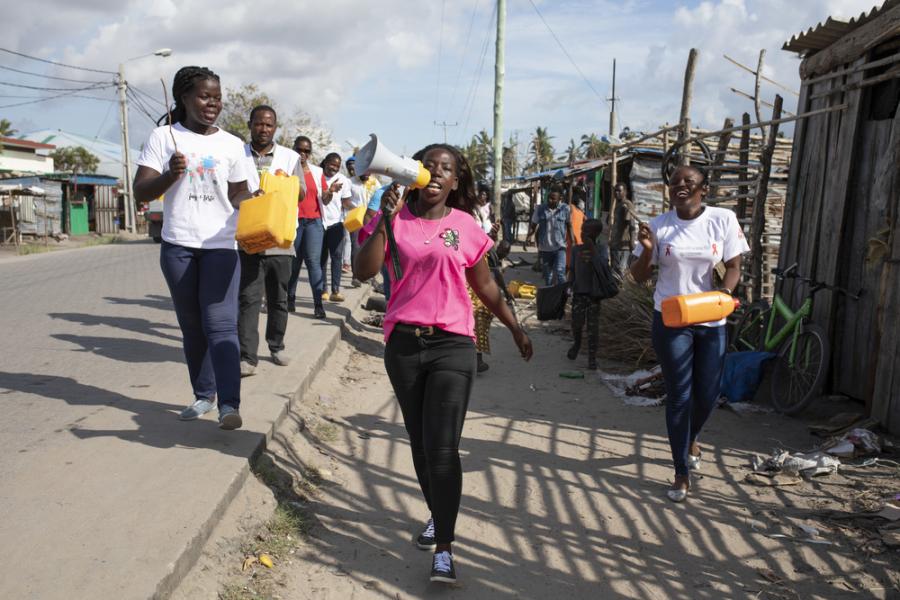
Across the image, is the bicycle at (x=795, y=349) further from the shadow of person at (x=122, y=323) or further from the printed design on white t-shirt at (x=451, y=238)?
the shadow of person at (x=122, y=323)

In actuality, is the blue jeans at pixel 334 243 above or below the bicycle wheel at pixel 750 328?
above

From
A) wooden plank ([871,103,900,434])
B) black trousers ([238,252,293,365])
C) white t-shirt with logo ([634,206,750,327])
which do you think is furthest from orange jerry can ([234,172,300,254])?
wooden plank ([871,103,900,434])

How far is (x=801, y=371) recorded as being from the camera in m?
6.27

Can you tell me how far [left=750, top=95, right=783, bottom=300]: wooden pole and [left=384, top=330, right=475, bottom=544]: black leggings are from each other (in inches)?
215

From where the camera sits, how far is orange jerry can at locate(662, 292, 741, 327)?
4332mm

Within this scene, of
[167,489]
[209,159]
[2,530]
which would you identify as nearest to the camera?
[2,530]

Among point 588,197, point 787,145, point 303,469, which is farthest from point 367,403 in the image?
point 588,197

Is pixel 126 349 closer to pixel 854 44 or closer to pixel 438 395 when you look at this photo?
pixel 438 395

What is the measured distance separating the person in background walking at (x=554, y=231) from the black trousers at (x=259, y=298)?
587 cm

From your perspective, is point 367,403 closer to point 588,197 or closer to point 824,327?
point 824,327

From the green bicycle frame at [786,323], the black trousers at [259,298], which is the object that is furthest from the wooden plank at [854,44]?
the black trousers at [259,298]

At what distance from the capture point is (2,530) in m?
3.09

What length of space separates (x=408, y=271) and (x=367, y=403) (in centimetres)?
346

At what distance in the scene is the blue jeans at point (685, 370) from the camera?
449 cm
